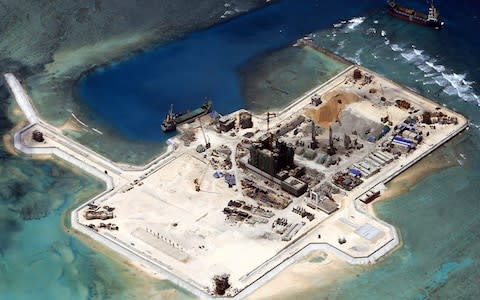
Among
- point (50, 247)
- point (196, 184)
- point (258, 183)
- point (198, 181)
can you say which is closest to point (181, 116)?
point (198, 181)

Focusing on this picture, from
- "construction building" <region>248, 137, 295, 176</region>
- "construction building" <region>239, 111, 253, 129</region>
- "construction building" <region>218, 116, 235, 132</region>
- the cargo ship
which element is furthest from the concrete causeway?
"construction building" <region>248, 137, 295, 176</region>

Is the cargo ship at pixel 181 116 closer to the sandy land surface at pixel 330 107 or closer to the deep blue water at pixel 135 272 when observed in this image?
the deep blue water at pixel 135 272

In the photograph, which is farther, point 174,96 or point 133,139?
point 174,96

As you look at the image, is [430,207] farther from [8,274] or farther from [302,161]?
[8,274]

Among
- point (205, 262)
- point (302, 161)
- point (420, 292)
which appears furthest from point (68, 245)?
point (420, 292)

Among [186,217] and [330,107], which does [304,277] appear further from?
[330,107]

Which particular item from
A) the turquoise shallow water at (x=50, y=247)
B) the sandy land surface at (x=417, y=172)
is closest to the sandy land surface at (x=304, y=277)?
the turquoise shallow water at (x=50, y=247)

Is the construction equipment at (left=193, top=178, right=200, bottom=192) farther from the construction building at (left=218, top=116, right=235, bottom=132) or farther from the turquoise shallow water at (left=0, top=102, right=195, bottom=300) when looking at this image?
the construction building at (left=218, top=116, right=235, bottom=132)
